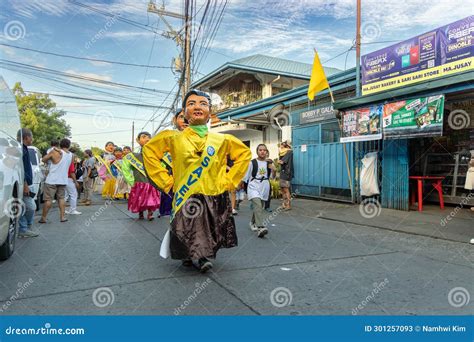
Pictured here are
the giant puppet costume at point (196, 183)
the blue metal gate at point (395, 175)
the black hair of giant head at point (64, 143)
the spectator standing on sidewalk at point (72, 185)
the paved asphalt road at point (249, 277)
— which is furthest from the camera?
the blue metal gate at point (395, 175)

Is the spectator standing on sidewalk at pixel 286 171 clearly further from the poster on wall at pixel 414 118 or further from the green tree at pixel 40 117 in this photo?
the green tree at pixel 40 117

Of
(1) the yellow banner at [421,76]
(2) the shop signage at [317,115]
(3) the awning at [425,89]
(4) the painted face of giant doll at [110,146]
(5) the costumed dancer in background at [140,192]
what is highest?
(1) the yellow banner at [421,76]

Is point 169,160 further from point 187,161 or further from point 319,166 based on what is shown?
point 319,166

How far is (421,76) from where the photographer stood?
27.2 feet

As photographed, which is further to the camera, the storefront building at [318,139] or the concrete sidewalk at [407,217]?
the storefront building at [318,139]

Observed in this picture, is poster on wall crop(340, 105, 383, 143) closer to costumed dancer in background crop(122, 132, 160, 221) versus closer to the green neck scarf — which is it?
costumed dancer in background crop(122, 132, 160, 221)

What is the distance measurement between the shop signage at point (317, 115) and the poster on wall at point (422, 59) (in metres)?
1.62

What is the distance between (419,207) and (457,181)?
176 centimetres

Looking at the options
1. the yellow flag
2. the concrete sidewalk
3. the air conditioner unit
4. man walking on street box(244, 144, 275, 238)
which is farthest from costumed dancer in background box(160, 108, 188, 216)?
the air conditioner unit

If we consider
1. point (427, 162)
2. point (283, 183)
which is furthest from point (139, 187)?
point (427, 162)

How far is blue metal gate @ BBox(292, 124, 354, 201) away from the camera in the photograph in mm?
10836

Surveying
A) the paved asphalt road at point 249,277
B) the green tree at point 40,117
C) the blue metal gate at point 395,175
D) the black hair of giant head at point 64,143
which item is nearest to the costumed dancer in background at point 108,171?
the black hair of giant head at point 64,143

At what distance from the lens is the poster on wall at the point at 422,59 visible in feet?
24.2

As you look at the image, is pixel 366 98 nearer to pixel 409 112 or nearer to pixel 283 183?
pixel 409 112
